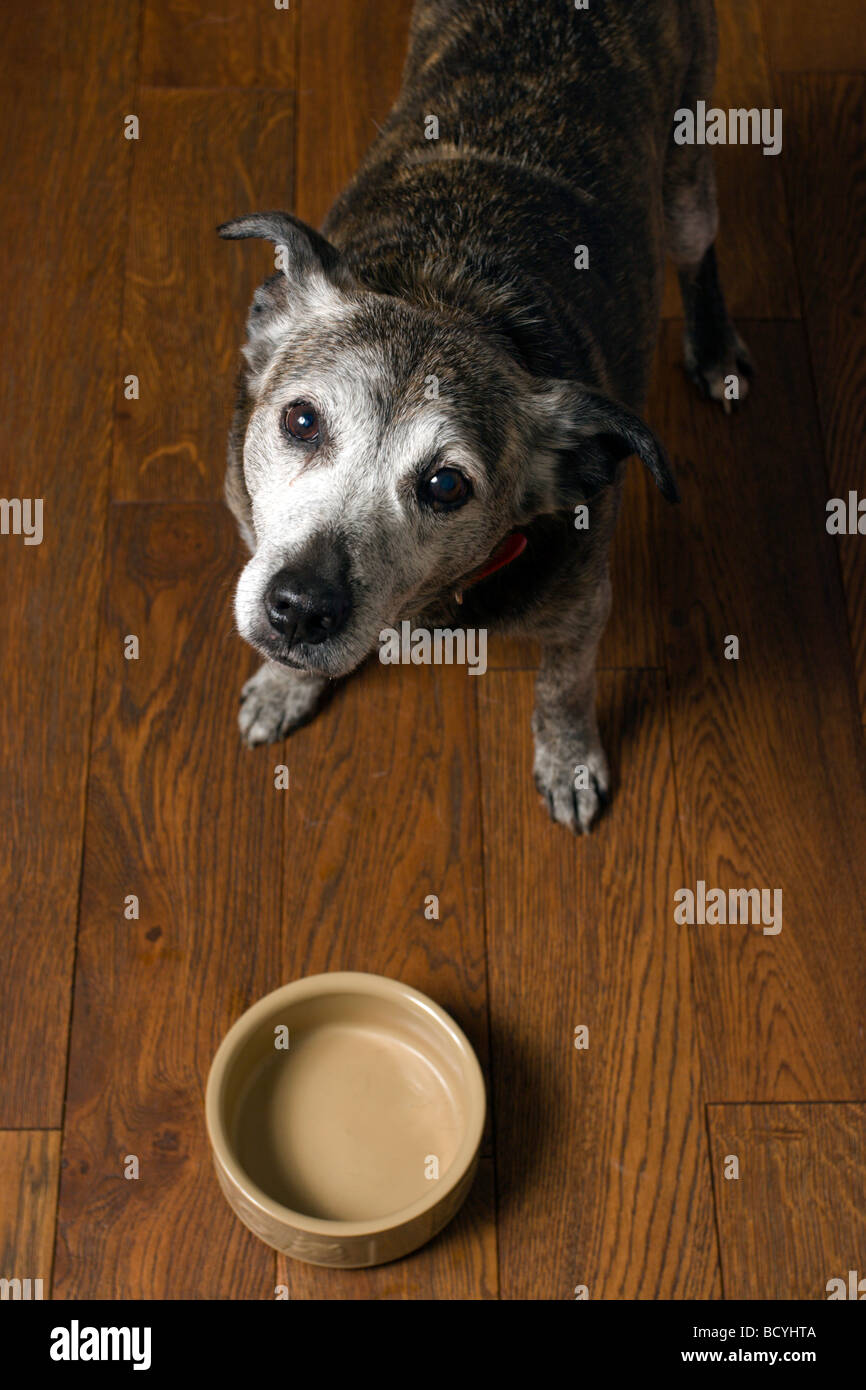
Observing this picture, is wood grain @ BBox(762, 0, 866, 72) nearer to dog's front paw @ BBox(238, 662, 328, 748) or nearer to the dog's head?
the dog's head

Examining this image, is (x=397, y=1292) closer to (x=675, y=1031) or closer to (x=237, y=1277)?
(x=237, y=1277)

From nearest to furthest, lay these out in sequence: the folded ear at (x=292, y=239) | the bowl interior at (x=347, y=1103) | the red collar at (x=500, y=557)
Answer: the folded ear at (x=292, y=239), the red collar at (x=500, y=557), the bowl interior at (x=347, y=1103)

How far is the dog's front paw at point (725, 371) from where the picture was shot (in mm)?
2682

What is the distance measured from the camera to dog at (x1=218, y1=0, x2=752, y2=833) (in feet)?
5.49

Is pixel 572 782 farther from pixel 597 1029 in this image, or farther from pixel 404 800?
pixel 597 1029

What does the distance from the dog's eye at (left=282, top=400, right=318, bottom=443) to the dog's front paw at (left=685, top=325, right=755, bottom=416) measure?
1.28 m

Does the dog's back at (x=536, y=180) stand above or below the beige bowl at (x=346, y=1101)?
above

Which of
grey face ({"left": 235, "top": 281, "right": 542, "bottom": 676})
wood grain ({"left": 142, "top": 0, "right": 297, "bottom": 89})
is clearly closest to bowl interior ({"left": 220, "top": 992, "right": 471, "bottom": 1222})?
grey face ({"left": 235, "top": 281, "right": 542, "bottom": 676})

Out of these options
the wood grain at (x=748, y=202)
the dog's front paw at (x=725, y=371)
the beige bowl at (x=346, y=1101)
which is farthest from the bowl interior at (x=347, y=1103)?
the wood grain at (x=748, y=202)

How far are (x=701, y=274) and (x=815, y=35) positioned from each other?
3.17ft

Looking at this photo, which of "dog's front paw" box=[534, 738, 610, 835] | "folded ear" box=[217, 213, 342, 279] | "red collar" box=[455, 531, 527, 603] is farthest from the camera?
"dog's front paw" box=[534, 738, 610, 835]

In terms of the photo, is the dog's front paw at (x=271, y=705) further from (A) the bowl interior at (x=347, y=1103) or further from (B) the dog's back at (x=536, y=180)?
(B) the dog's back at (x=536, y=180)

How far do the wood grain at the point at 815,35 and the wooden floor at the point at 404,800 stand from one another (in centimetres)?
27

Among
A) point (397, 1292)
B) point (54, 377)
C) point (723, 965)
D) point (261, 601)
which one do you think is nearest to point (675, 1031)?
point (723, 965)
